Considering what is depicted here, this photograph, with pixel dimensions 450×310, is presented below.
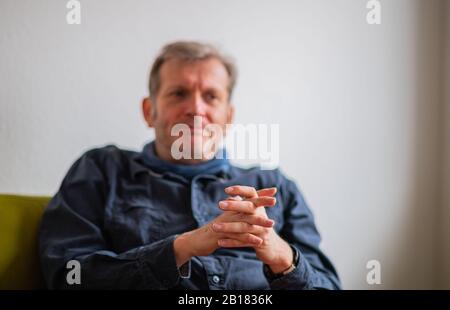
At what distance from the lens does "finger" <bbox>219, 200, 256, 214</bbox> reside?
0.75 meters

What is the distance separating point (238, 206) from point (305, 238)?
12.0 inches

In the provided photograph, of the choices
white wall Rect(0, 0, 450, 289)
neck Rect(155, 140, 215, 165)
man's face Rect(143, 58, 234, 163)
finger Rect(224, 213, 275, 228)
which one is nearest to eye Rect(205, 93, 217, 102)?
man's face Rect(143, 58, 234, 163)

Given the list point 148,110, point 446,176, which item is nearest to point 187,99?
point 148,110

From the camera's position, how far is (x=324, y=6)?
1.21 m

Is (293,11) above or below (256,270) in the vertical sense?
above

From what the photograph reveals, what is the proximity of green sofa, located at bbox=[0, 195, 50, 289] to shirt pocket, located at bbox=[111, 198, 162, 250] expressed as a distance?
0.16 metres

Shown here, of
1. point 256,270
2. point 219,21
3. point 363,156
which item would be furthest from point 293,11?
point 256,270

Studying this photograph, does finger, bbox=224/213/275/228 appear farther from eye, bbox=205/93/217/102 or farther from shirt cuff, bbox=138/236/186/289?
eye, bbox=205/93/217/102

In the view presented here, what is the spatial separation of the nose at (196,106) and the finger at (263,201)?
1.01ft

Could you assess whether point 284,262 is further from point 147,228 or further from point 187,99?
point 187,99

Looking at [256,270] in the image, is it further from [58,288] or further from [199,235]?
[58,288]

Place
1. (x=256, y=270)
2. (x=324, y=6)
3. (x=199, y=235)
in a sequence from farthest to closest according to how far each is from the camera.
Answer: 1. (x=324, y=6)
2. (x=256, y=270)
3. (x=199, y=235)

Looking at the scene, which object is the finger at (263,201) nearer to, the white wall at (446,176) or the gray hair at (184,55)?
the gray hair at (184,55)

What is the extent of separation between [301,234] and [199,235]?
308 mm
